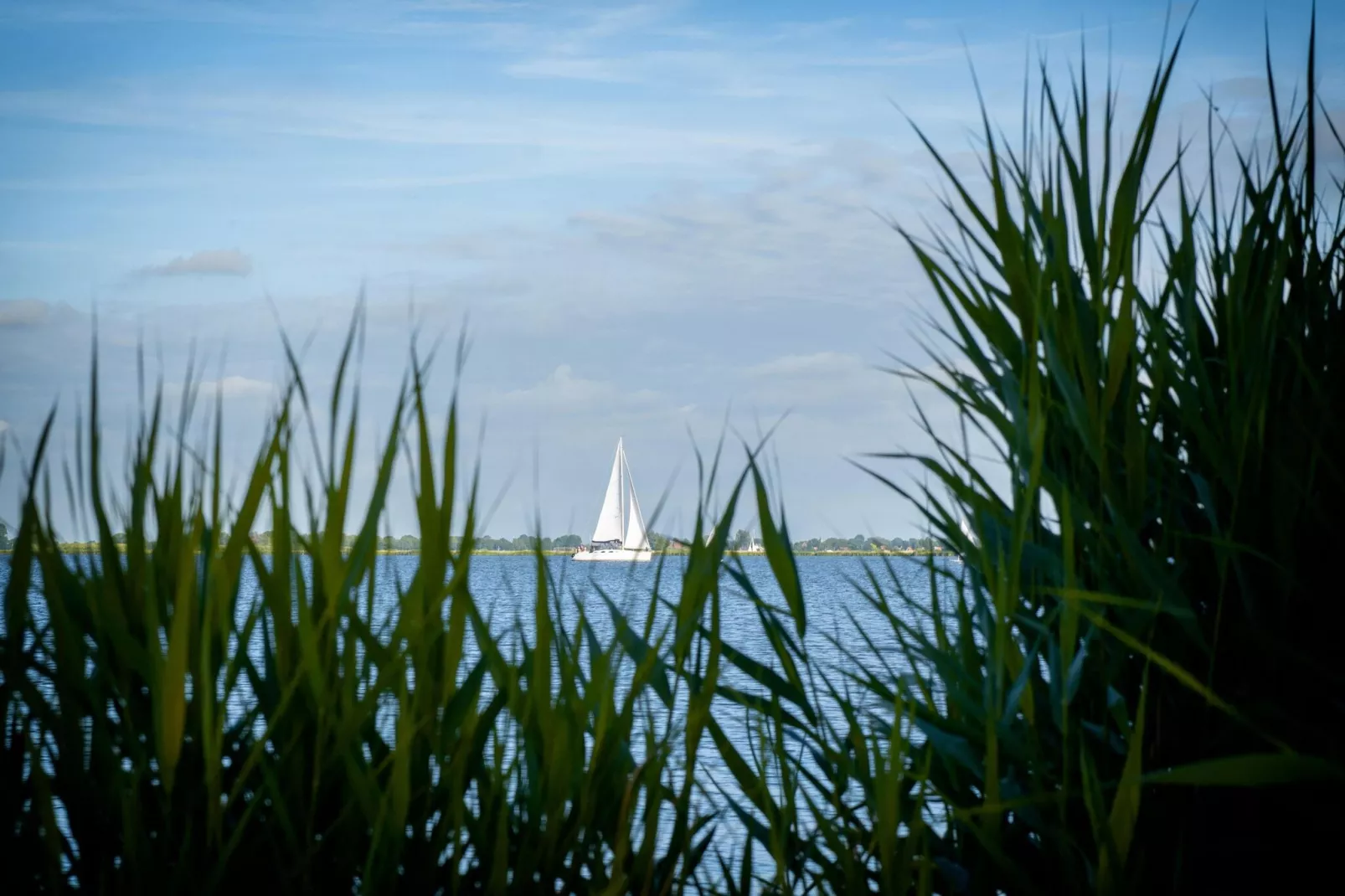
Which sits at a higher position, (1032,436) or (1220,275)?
(1220,275)

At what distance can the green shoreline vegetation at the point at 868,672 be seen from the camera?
144 cm

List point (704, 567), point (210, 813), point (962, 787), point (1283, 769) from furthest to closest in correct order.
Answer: point (962, 787), point (704, 567), point (1283, 769), point (210, 813)

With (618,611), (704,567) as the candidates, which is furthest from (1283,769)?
(618,611)

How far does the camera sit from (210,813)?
4.50 feet

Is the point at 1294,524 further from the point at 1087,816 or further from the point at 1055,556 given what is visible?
the point at 1087,816

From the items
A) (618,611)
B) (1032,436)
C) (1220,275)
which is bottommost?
(618,611)

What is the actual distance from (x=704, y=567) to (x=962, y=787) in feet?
2.00

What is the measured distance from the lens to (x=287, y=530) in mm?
1503

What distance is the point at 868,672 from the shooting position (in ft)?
6.26

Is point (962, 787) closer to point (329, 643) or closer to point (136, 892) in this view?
point (329, 643)

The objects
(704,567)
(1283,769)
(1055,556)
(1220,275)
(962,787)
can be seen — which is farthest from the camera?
(1220,275)

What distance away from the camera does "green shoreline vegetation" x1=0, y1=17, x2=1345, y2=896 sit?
1443 mm

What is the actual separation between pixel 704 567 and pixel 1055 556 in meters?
0.52

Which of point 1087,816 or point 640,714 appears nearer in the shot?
point 640,714
